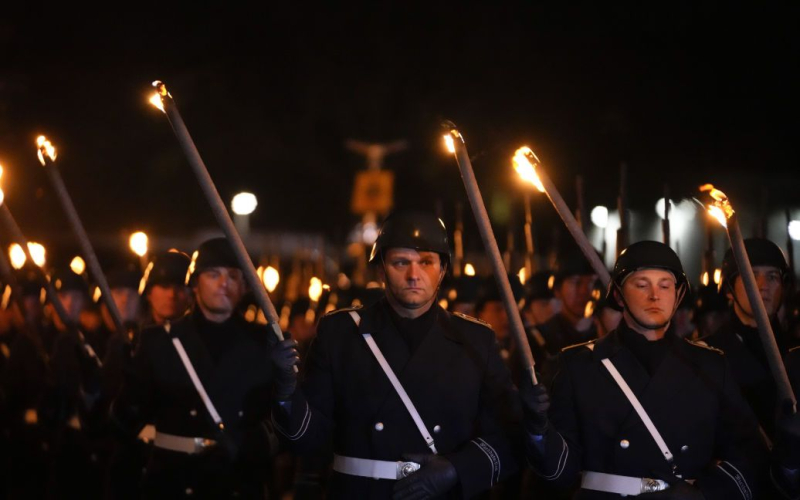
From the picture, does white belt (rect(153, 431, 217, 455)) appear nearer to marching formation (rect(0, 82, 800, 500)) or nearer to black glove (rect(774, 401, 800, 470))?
marching formation (rect(0, 82, 800, 500))

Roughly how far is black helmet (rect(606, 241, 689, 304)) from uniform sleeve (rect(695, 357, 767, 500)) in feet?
1.99

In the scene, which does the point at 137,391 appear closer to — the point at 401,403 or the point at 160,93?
the point at 401,403

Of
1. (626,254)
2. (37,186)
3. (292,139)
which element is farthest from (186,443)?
(292,139)

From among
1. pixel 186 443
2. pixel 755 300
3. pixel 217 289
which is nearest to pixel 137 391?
pixel 186 443

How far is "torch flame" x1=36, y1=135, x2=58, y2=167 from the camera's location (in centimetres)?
715

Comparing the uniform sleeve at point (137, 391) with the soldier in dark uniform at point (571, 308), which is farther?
the soldier in dark uniform at point (571, 308)

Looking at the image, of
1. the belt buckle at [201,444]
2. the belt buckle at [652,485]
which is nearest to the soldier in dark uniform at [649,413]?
the belt buckle at [652,485]

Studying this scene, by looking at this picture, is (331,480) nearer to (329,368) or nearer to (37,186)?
(329,368)

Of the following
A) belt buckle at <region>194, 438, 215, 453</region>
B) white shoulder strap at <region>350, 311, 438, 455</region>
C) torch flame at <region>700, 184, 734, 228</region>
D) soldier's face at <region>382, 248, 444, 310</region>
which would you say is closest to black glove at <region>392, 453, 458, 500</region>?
white shoulder strap at <region>350, 311, 438, 455</region>

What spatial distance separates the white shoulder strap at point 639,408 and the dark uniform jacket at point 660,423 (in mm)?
23

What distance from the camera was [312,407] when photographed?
6.26m

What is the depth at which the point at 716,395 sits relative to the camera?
20.2 ft

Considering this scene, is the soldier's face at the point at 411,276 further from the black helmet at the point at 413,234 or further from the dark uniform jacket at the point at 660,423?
the dark uniform jacket at the point at 660,423

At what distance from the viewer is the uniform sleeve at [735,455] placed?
5.95 m
